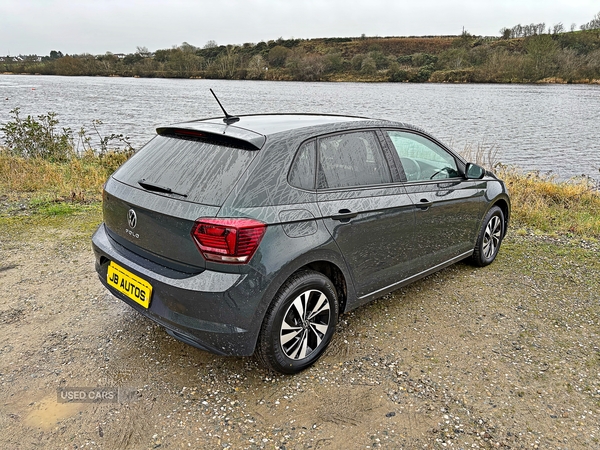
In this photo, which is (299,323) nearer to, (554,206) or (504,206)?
(504,206)

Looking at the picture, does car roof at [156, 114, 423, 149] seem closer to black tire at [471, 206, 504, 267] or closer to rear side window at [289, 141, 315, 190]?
rear side window at [289, 141, 315, 190]

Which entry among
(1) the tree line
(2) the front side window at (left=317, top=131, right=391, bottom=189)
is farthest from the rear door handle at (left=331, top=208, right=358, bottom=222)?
(1) the tree line

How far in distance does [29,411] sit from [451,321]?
9.94 ft

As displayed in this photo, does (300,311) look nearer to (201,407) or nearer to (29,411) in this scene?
(201,407)

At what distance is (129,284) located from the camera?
2.90 metres

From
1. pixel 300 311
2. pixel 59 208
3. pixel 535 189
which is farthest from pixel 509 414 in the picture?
pixel 535 189

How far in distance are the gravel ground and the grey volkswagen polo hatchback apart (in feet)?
1.11

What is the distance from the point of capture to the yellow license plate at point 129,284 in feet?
9.12

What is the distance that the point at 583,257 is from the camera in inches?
205

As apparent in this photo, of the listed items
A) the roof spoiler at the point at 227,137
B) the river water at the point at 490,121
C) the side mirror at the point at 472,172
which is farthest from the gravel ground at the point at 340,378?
the river water at the point at 490,121

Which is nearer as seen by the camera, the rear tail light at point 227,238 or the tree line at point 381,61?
the rear tail light at point 227,238

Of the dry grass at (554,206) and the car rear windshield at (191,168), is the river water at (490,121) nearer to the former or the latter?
the dry grass at (554,206)

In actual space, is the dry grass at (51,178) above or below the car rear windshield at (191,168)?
below

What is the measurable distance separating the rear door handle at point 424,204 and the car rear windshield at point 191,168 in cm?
154
